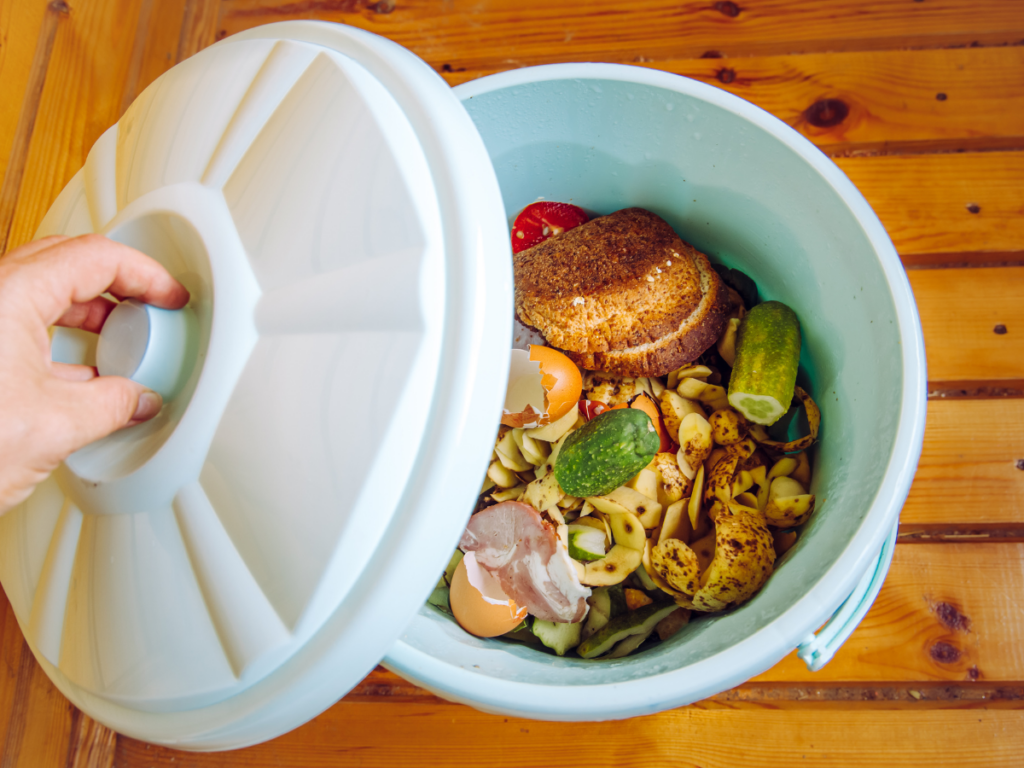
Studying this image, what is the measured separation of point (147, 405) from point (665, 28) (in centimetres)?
79

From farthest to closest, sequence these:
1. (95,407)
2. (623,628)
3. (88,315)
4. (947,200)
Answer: (947,200)
(623,628)
(88,315)
(95,407)

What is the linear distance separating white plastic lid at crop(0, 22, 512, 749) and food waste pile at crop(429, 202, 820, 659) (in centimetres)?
22

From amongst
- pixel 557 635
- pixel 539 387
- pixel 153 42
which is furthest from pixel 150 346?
pixel 153 42

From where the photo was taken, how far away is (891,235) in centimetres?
77

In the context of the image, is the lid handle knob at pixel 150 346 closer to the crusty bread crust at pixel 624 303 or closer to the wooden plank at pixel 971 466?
the crusty bread crust at pixel 624 303

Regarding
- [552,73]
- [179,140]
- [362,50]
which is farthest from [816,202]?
[179,140]

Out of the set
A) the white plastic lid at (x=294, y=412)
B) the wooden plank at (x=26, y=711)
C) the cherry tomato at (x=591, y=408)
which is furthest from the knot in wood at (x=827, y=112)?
the wooden plank at (x=26, y=711)

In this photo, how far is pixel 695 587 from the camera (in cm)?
54

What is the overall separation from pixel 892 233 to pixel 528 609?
25.3 inches

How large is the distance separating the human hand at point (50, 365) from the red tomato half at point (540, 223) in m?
0.42

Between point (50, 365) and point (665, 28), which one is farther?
point (665, 28)

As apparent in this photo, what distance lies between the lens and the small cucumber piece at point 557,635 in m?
0.57

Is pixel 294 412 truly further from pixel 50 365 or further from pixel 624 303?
pixel 624 303

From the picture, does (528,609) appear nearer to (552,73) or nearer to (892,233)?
(552,73)
